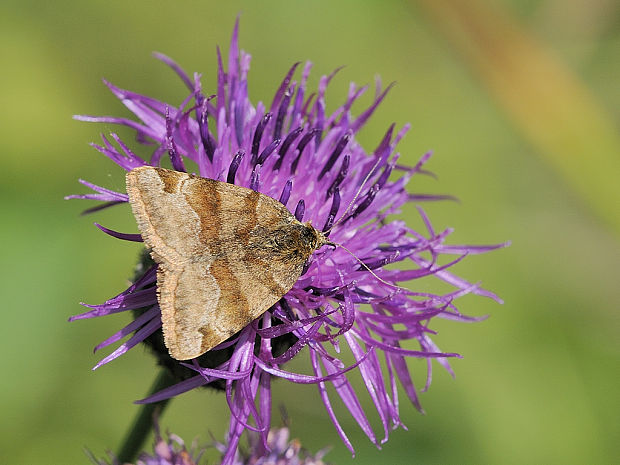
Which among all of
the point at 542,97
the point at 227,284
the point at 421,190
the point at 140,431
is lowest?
the point at 140,431

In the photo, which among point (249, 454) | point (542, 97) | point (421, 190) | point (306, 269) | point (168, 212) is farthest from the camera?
point (542, 97)

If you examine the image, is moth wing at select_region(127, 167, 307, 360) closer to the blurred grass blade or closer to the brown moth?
the brown moth

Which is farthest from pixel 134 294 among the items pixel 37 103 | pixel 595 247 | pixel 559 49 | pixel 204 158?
pixel 559 49

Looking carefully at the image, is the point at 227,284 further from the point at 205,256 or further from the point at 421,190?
the point at 421,190

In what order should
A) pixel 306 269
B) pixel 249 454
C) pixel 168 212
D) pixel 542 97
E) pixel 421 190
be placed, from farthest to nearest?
pixel 542 97
pixel 421 190
pixel 249 454
pixel 306 269
pixel 168 212

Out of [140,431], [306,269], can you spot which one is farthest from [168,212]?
[140,431]

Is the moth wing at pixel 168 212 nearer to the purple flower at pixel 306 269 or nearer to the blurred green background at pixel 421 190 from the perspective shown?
the purple flower at pixel 306 269

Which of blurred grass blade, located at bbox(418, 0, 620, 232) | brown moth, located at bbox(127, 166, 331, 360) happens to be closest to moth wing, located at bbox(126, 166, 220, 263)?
brown moth, located at bbox(127, 166, 331, 360)
